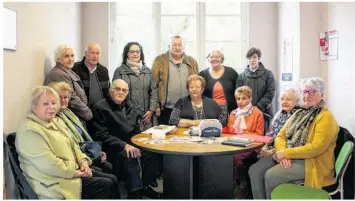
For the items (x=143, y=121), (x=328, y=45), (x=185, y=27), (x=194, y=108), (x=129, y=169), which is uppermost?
(x=185, y=27)

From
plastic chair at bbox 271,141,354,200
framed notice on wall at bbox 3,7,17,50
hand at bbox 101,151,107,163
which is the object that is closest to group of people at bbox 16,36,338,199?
hand at bbox 101,151,107,163

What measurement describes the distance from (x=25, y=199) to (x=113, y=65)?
241cm

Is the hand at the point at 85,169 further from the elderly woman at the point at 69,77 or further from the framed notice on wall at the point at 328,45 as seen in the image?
the framed notice on wall at the point at 328,45

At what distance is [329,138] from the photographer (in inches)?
83.0

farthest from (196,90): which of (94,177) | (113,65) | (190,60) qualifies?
(113,65)

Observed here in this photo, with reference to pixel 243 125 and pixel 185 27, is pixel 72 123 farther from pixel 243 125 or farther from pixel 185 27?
pixel 185 27

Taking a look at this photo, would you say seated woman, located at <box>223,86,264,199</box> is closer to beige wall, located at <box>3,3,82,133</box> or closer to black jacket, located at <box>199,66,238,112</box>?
black jacket, located at <box>199,66,238,112</box>

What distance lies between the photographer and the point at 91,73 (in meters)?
3.01

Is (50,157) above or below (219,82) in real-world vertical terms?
below

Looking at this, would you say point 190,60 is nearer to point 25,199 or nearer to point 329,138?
point 329,138

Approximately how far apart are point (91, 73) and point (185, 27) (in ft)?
5.04

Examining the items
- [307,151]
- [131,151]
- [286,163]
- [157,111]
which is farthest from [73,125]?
[307,151]

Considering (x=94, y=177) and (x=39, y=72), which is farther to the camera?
(x=39, y=72)

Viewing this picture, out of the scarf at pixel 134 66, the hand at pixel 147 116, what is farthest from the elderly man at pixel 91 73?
the hand at pixel 147 116
